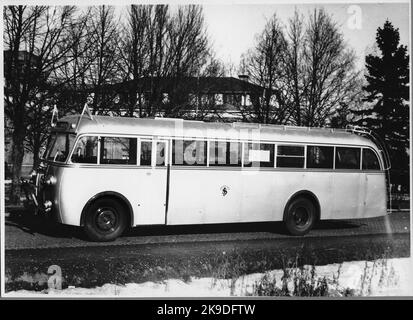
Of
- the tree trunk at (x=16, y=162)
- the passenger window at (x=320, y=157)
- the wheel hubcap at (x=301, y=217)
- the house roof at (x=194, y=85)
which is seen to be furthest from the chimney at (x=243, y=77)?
the tree trunk at (x=16, y=162)

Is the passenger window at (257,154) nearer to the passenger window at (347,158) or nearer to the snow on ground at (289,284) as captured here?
the passenger window at (347,158)

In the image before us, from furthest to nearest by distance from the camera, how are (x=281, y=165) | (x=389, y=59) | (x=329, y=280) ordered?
(x=281, y=165), (x=389, y=59), (x=329, y=280)

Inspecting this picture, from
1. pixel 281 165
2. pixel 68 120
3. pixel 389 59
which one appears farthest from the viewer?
pixel 281 165

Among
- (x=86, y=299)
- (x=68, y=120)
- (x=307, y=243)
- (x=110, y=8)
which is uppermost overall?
→ (x=110, y=8)

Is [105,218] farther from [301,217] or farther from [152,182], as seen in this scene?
[301,217]

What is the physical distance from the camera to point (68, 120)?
28.5 ft

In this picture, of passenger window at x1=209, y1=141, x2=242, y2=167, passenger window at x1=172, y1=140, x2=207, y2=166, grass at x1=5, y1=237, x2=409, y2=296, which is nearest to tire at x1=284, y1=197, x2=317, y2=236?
grass at x1=5, y1=237, x2=409, y2=296

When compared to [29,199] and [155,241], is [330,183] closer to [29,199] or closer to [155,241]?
[155,241]

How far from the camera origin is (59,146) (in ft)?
28.5

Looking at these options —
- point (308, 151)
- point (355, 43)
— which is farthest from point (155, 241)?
point (355, 43)

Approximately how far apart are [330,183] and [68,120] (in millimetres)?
5380

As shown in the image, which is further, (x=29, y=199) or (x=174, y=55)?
(x=174, y=55)

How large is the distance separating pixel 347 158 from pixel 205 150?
3.15 metres

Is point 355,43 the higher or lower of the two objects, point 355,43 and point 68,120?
the higher
